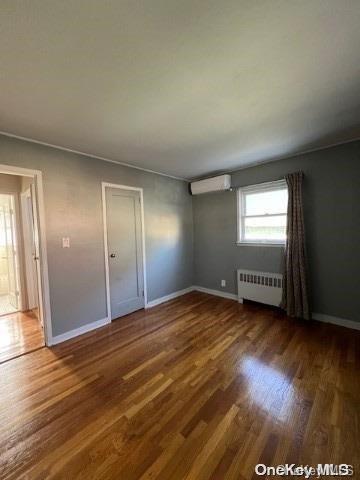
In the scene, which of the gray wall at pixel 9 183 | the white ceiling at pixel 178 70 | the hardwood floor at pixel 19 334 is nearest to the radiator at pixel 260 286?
the white ceiling at pixel 178 70

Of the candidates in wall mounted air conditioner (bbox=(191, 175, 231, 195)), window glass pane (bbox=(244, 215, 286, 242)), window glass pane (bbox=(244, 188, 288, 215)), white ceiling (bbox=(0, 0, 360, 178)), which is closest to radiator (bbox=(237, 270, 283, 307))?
window glass pane (bbox=(244, 215, 286, 242))

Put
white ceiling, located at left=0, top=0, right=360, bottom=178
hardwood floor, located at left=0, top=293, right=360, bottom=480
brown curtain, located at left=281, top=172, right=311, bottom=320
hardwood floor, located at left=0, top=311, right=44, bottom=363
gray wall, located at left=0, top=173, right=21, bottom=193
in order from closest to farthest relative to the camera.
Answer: white ceiling, located at left=0, top=0, right=360, bottom=178
hardwood floor, located at left=0, top=293, right=360, bottom=480
hardwood floor, located at left=0, top=311, right=44, bottom=363
brown curtain, located at left=281, top=172, right=311, bottom=320
gray wall, located at left=0, top=173, right=21, bottom=193

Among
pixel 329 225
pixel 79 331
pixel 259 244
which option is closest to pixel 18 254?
pixel 79 331

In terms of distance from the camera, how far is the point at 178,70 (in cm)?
137

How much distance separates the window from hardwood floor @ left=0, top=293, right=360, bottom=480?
57.3 inches

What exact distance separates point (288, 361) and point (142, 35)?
2.83 meters

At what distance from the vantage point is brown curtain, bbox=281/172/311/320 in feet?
9.44

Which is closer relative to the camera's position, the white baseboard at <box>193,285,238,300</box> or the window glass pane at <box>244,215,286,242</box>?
the window glass pane at <box>244,215,286,242</box>

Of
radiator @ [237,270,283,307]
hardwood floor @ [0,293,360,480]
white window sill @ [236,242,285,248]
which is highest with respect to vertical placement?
white window sill @ [236,242,285,248]

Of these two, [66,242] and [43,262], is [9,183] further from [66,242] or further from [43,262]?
[43,262]

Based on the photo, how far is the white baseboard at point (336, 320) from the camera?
105 inches

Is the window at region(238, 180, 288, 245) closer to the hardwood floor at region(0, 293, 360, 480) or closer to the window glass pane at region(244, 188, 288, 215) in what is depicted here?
the window glass pane at region(244, 188, 288, 215)

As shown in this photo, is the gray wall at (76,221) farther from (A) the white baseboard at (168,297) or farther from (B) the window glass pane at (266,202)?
(B) the window glass pane at (266,202)

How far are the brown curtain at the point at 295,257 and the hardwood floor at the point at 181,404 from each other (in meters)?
0.35
